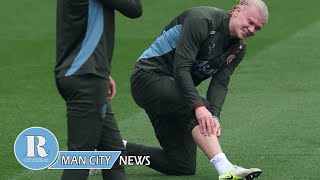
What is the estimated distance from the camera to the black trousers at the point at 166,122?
7.86 meters

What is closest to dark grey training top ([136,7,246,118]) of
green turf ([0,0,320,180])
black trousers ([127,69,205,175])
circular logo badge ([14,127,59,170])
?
black trousers ([127,69,205,175])

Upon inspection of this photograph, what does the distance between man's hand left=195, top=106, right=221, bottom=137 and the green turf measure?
79 cm

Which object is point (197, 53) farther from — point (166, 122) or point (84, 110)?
point (84, 110)

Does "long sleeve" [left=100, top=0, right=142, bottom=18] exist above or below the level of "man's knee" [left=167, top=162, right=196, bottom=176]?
above

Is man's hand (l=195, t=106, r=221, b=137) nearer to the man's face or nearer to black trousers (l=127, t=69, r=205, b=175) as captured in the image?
black trousers (l=127, t=69, r=205, b=175)

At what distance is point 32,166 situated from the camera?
7.15 metres

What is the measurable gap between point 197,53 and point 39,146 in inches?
65.0

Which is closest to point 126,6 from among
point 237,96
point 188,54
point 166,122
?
point 188,54

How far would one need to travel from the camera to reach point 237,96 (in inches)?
488

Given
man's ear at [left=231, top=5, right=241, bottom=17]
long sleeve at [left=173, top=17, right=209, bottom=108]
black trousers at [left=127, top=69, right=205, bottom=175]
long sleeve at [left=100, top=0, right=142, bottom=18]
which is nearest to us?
long sleeve at [left=100, top=0, right=142, bottom=18]

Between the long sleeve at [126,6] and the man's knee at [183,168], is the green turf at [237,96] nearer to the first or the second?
the man's knee at [183,168]

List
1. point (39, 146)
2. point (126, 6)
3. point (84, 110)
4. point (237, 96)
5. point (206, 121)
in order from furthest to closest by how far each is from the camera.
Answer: point (237, 96) < point (206, 121) < point (39, 146) < point (84, 110) < point (126, 6)

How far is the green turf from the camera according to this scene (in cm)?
870

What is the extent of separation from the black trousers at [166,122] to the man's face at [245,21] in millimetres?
629
